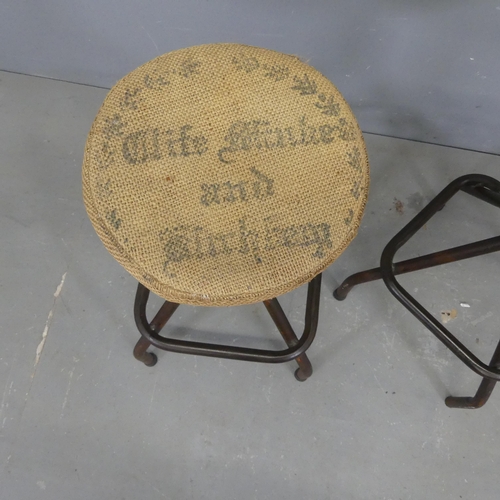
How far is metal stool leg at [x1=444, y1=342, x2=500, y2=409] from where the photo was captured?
75cm

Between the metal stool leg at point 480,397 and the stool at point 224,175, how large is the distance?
1.28ft

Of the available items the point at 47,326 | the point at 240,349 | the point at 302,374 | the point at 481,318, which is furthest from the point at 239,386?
the point at 481,318

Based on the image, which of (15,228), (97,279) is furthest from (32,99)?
(97,279)

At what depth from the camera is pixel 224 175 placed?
1.84 feet

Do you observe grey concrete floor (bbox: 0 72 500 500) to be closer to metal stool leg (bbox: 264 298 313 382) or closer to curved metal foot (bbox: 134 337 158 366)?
curved metal foot (bbox: 134 337 158 366)

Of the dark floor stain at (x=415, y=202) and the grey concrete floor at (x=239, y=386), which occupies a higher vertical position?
the dark floor stain at (x=415, y=202)

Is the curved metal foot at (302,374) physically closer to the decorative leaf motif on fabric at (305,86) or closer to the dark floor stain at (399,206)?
the dark floor stain at (399,206)

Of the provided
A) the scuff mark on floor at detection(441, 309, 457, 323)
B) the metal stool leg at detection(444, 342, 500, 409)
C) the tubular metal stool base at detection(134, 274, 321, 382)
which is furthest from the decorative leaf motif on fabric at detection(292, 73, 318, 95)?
the scuff mark on floor at detection(441, 309, 457, 323)

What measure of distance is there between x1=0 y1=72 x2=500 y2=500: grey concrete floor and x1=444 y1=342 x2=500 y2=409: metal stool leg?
0.04 metres

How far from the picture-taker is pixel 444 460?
936 mm

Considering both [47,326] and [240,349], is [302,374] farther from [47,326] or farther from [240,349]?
[47,326]

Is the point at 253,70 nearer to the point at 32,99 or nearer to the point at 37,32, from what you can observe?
the point at 37,32

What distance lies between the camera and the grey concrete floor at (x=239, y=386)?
36.6 inches

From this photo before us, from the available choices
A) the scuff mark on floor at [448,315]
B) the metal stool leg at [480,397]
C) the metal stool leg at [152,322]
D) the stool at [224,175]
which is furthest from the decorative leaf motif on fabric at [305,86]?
the scuff mark on floor at [448,315]
